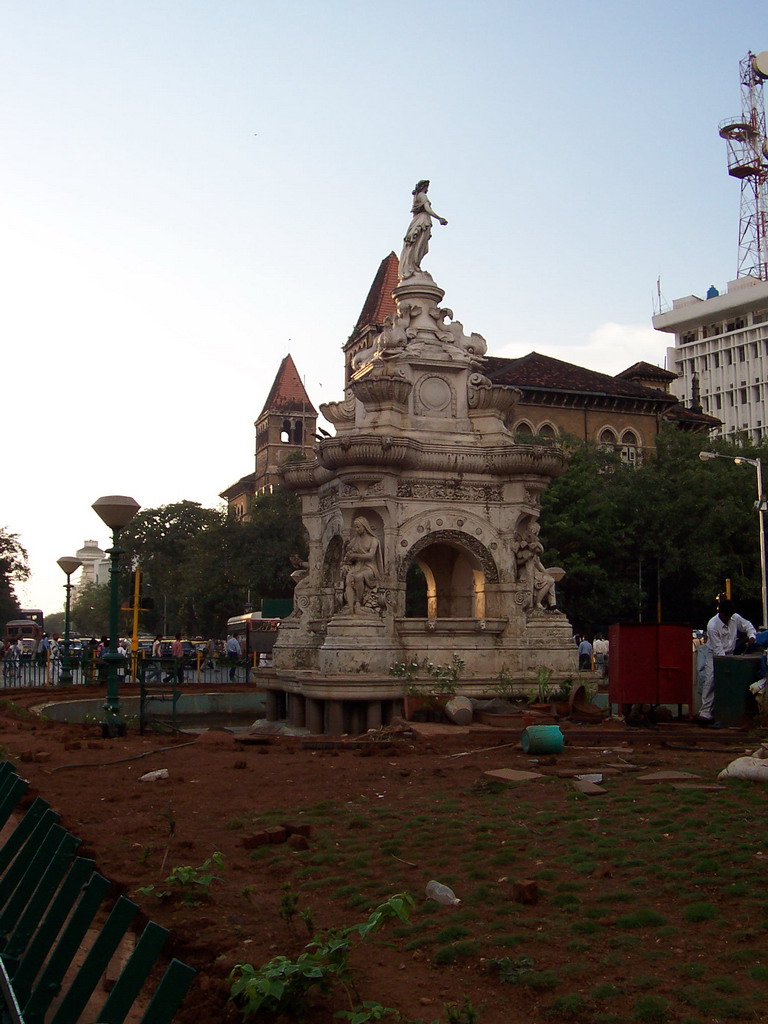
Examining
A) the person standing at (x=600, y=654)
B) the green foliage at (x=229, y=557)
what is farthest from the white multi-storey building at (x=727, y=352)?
the person standing at (x=600, y=654)

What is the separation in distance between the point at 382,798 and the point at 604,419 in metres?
57.7

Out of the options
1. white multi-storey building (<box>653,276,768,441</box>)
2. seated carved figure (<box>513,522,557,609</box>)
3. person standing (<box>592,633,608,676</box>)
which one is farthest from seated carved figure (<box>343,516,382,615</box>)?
white multi-storey building (<box>653,276,768,441</box>)

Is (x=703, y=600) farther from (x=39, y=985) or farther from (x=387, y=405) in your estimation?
(x=39, y=985)

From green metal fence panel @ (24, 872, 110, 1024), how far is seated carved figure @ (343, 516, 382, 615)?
12.3m

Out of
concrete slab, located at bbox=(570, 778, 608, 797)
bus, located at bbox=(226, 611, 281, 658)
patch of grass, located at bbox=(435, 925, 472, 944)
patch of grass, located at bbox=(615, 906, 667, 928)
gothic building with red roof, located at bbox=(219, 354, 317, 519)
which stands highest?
gothic building with red roof, located at bbox=(219, 354, 317, 519)

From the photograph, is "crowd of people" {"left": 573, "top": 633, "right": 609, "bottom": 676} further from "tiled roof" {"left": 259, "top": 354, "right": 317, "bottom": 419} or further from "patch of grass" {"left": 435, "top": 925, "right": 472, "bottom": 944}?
"tiled roof" {"left": 259, "top": 354, "right": 317, "bottom": 419}

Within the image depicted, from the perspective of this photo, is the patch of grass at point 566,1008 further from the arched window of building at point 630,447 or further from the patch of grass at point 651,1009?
the arched window of building at point 630,447

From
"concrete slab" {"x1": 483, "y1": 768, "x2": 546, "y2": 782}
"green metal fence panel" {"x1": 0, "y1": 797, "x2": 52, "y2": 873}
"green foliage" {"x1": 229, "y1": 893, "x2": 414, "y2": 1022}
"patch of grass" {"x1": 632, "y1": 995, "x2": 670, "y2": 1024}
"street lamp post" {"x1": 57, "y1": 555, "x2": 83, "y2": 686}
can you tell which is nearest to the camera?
"green foliage" {"x1": 229, "y1": 893, "x2": 414, "y2": 1022}

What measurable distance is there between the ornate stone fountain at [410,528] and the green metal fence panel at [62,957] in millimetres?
11509

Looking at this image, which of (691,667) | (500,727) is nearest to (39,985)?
(500,727)

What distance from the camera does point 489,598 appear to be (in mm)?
17531

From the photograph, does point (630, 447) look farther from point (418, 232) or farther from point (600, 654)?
point (418, 232)

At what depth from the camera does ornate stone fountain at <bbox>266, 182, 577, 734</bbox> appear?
1612cm

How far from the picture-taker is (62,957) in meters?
3.88
